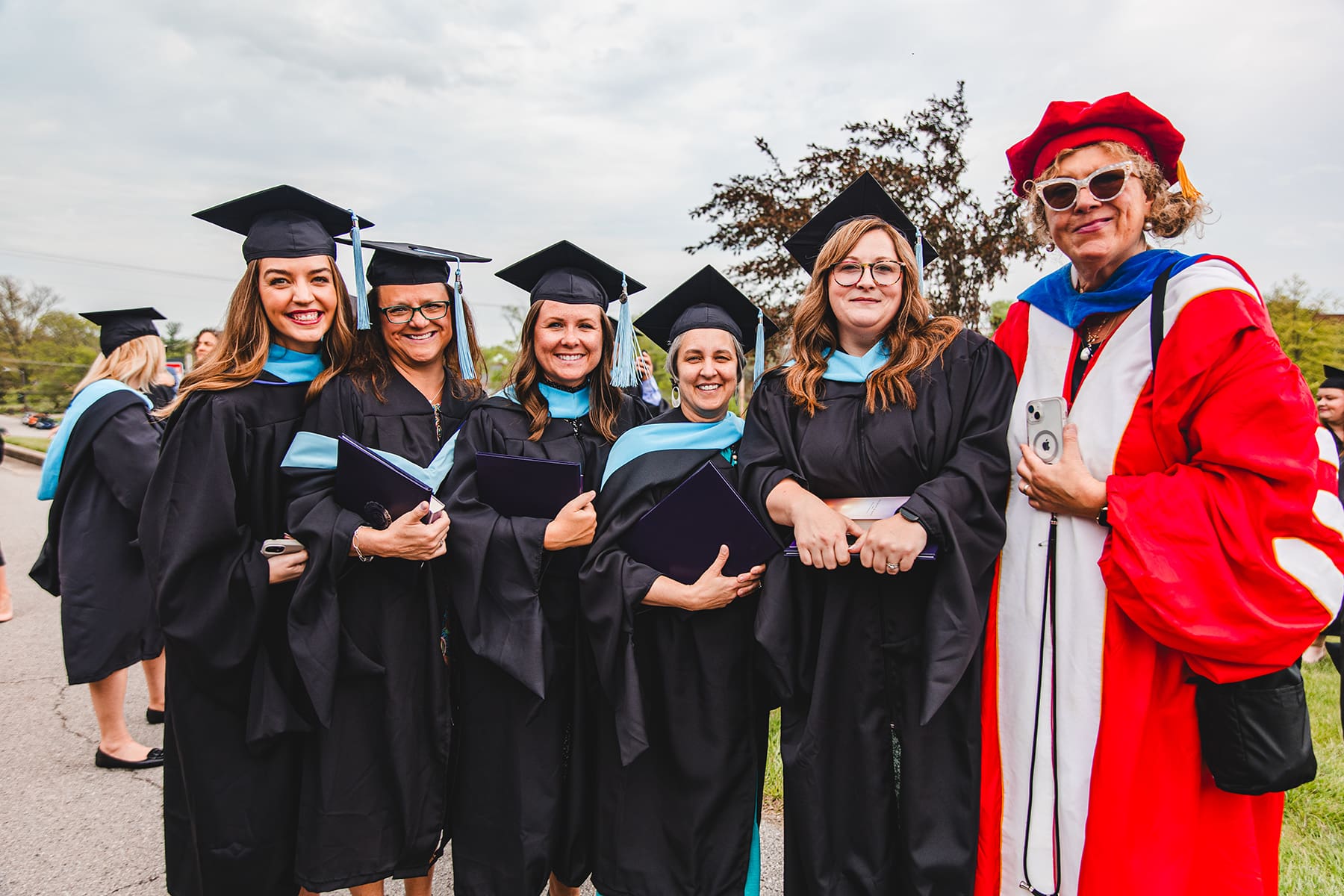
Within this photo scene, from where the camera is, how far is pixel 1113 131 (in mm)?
1966

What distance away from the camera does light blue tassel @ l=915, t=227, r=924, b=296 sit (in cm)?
227

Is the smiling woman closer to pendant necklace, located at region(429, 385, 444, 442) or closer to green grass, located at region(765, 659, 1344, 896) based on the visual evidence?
pendant necklace, located at region(429, 385, 444, 442)

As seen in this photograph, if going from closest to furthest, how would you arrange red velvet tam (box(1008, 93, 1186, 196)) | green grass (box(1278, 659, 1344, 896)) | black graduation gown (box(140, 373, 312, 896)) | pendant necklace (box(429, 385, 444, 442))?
red velvet tam (box(1008, 93, 1186, 196)) < black graduation gown (box(140, 373, 312, 896)) < pendant necklace (box(429, 385, 444, 442)) < green grass (box(1278, 659, 1344, 896))

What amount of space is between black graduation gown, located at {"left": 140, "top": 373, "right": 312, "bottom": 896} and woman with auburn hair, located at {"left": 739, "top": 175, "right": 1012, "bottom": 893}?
1480 mm

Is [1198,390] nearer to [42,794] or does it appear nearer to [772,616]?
[772,616]

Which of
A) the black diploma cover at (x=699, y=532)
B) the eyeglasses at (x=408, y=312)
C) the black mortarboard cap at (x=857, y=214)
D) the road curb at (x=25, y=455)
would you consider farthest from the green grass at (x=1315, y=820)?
the road curb at (x=25, y=455)

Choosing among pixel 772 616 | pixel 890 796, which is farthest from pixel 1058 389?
pixel 890 796

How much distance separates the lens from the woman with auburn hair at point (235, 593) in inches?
87.6

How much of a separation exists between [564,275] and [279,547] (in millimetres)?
1290

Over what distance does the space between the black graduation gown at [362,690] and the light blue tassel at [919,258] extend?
1.72 m

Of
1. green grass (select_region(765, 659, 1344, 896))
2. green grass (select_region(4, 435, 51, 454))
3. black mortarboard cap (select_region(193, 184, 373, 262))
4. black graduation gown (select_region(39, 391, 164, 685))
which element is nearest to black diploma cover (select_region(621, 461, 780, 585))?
green grass (select_region(765, 659, 1344, 896))

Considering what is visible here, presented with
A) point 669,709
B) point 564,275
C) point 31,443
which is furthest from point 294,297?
point 31,443

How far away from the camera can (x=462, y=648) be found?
248 centimetres

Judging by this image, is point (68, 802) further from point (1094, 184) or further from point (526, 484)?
point (1094, 184)
